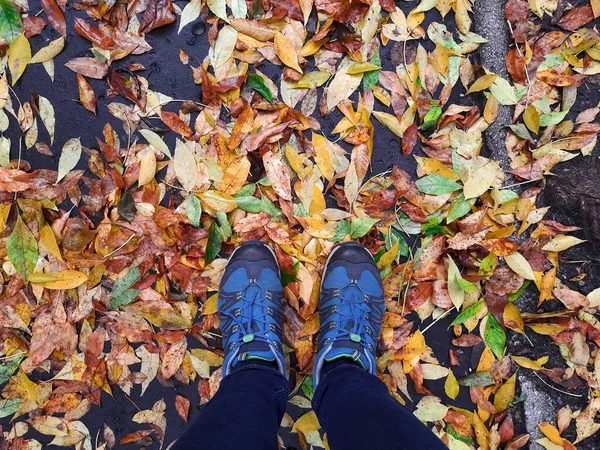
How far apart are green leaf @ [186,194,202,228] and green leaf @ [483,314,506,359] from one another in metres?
1.02

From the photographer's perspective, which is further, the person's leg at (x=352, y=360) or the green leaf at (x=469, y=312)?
the green leaf at (x=469, y=312)

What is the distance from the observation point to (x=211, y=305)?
55.5 inches

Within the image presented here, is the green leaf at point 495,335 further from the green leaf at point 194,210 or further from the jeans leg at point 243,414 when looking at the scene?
the green leaf at point 194,210

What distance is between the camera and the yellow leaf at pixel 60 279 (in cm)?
133

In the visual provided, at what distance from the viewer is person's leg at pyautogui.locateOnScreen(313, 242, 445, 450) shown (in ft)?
3.12

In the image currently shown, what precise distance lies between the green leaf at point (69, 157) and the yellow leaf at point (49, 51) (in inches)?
11.3

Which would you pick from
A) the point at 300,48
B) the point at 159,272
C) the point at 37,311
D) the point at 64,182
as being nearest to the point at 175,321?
the point at 159,272

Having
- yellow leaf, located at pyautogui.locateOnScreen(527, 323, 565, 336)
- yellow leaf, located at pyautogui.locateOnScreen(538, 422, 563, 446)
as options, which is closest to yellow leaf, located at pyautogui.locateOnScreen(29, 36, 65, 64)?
yellow leaf, located at pyautogui.locateOnScreen(527, 323, 565, 336)

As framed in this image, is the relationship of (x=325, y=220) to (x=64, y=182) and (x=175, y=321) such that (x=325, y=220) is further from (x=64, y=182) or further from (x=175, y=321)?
(x=64, y=182)

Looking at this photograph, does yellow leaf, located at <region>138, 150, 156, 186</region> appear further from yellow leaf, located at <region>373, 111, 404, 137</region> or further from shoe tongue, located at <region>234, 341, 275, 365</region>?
yellow leaf, located at <region>373, 111, 404, 137</region>

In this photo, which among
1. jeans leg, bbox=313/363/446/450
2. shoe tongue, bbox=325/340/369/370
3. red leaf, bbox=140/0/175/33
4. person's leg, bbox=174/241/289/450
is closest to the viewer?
jeans leg, bbox=313/363/446/450

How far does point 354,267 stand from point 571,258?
28.9 inches

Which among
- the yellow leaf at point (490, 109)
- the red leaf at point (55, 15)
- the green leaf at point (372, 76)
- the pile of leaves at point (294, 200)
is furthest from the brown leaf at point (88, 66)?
the yellow leaf at point (490, 109)

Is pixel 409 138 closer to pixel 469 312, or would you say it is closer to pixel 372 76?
pixel 372 76
